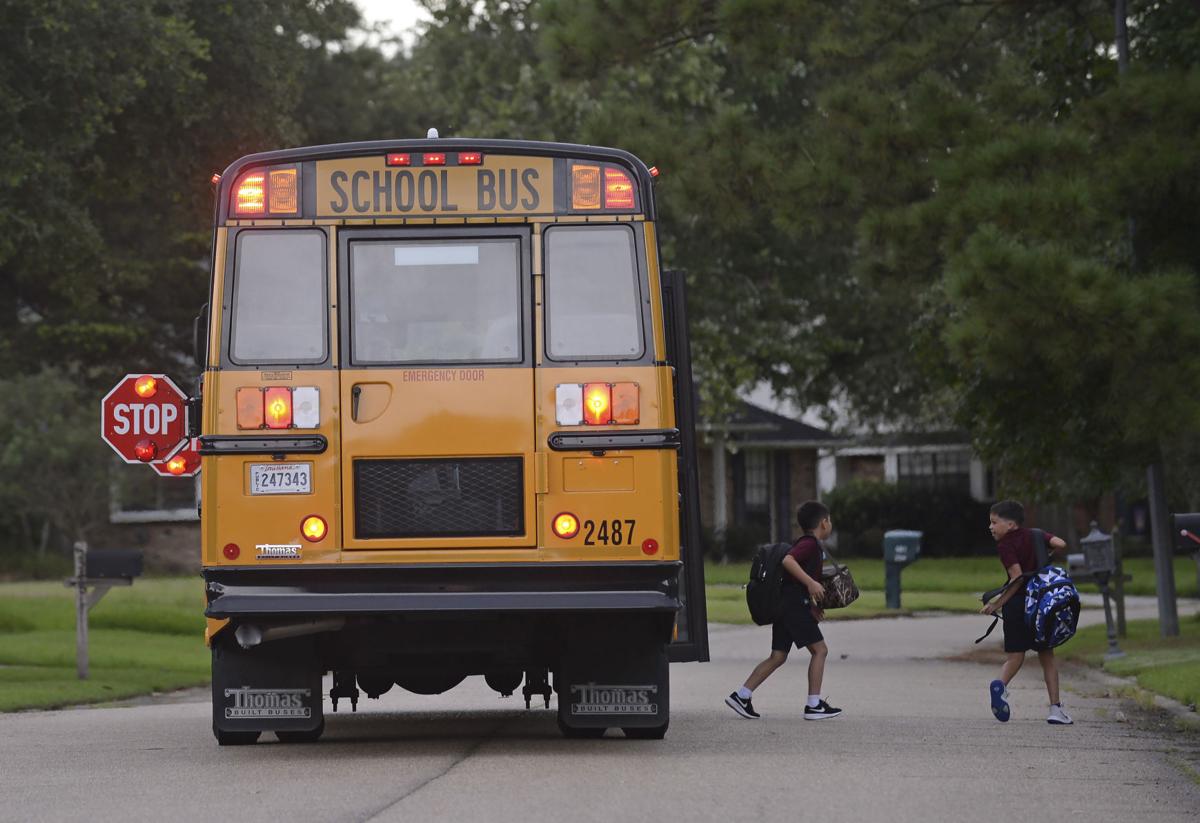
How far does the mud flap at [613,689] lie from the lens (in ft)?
40.4

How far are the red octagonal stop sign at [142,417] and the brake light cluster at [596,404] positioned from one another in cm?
655

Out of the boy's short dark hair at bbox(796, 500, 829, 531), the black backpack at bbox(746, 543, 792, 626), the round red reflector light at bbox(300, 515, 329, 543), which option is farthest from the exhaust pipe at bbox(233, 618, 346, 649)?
the boy's short dark hair at bbox(796, 500, 829, 531)

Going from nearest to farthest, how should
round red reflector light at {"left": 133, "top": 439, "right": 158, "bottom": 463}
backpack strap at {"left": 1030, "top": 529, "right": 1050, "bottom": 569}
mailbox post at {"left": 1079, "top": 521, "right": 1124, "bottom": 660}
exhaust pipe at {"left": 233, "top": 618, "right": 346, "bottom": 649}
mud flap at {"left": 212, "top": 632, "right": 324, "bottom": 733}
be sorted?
exhaust pipe at {"left": 233, "top": 618, "right": 346, "bottom": 649}
mud flap at {"left": 212, "top": 632, "right": 324, "bottom": 733}
backpack strap at {"left": 1030, "top": 529, "right": 1050, "bottom": 569}
round red reflector light at {"left": 133, "top": 439, "right": 158, "bottom": 463}
mailbox post at {"left": 1079, "top": 521, "right": 1124, "bottom": 660}

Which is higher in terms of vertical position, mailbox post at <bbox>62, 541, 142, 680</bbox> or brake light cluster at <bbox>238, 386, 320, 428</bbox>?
brake light cluster at <bbox>238, 386, 320, 428</bbox>

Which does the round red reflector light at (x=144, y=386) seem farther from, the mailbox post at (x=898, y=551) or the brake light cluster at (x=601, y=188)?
the mailbox post at (x=898, y=551)

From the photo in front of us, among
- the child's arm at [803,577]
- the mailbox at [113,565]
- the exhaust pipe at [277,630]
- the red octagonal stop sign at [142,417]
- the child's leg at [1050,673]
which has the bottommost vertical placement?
the child's leg at [1050,673]

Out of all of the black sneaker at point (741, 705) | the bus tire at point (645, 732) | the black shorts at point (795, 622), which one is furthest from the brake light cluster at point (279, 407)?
the black sneaker at point (741, 705)

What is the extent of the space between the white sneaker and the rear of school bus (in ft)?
11.9

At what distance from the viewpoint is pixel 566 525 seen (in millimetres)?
11430

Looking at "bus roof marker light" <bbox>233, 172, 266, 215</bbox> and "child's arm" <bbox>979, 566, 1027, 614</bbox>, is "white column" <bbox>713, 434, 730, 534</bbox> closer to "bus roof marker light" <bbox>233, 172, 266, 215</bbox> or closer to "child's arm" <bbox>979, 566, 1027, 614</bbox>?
"child's arm" <bbox>979, 566, 1027, 614</bbox>

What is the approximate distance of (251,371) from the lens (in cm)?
1152

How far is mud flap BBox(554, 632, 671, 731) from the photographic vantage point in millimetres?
12305

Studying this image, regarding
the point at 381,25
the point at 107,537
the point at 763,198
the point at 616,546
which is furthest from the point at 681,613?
the point at 107,537

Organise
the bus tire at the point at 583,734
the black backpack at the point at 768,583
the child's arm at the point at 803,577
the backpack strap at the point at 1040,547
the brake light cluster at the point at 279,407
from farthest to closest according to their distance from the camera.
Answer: the backpack strap at the point at 1040,547 → the black backpack at the point at 768,583 → the child's arm at the point at 803,577 → the bus tire at the point at 583,734 → the brake light cluster at the point at 279,407
